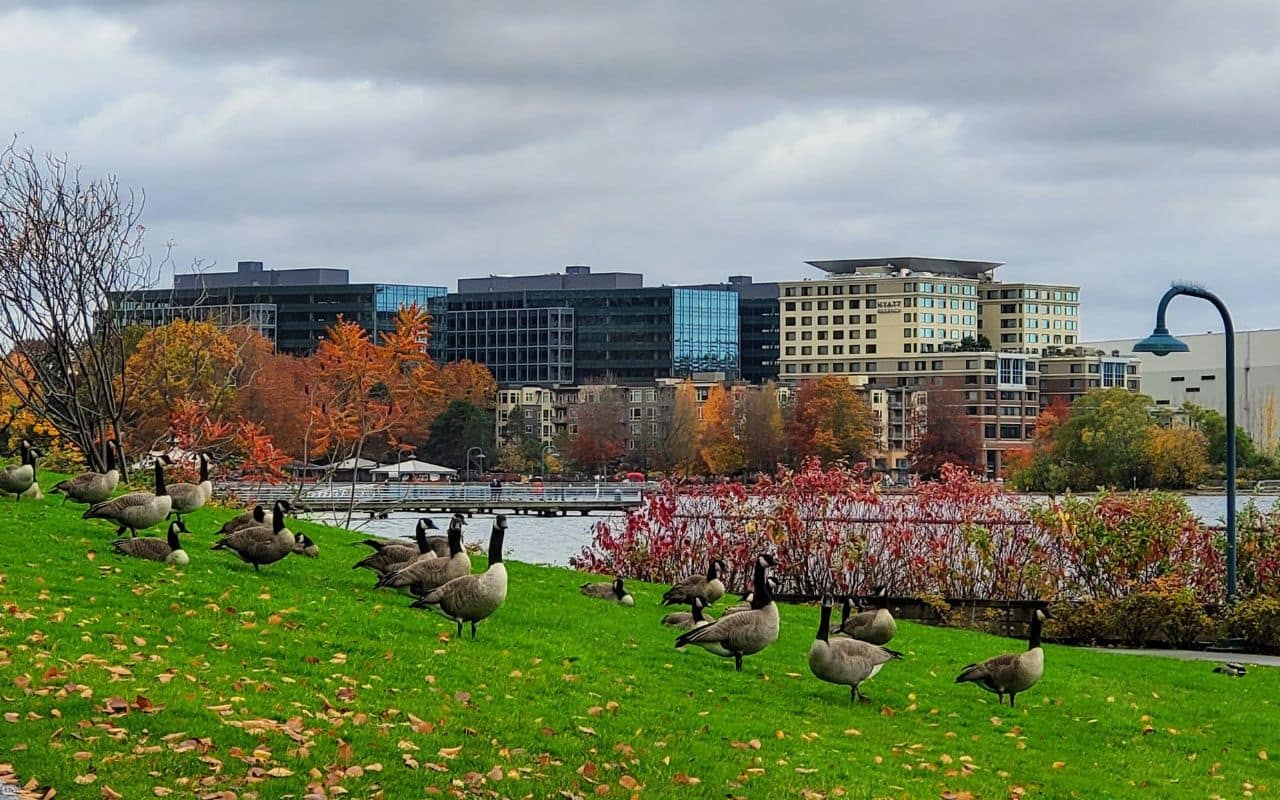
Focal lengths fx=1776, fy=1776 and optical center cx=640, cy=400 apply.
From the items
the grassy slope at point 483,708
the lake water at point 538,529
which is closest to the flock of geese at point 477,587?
the grassy slope at point 483,708

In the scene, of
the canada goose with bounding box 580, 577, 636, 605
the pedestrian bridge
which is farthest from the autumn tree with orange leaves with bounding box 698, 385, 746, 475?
the canada goose with bounding box 580, 577, 636, 605

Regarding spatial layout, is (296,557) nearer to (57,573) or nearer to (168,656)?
(57,573)

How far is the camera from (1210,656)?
28562mm

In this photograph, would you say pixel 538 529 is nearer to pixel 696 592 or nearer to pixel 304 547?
pixel 696 592

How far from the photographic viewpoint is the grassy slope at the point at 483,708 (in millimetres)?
12930

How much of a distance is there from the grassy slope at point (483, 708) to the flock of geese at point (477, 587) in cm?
30

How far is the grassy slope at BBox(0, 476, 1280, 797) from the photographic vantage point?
12930 mm

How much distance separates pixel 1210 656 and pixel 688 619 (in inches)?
416

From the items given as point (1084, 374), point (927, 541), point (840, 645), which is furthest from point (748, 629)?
point (1084, 374)

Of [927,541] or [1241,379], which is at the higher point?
[1241,379]

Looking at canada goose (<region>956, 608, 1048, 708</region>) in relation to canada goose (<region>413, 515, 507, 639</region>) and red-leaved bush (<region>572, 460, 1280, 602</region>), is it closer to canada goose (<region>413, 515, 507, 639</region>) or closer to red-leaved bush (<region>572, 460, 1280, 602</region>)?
canada goose (<region>413, 515, 507, 639</region>)

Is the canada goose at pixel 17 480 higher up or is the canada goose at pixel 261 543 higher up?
the canada goose at pixel 17 480

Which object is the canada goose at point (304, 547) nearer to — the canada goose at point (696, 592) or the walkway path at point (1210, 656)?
the canada goose at point (696, 592)

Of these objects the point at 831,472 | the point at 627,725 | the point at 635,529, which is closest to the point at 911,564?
the point at 831,472
